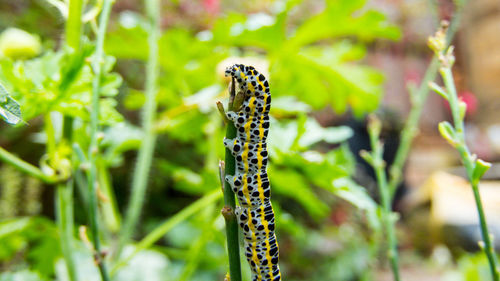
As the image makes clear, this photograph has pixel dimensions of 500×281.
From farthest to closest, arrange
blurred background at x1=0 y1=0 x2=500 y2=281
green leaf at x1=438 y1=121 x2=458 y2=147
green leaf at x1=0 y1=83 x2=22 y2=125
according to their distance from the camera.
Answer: blurred background at x1=0 y1=0 x2=500 y2=281, green leaf at x1=438 y1=121 x2=458 y2=147, green leaf at x1=0 y1=83 x2=22 y2=125

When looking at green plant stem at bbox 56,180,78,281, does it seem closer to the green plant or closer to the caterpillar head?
the caterpillar head

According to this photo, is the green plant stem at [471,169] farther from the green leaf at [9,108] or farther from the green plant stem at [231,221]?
the green leaf at [9,108]

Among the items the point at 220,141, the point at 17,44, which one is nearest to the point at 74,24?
the point at 17,44

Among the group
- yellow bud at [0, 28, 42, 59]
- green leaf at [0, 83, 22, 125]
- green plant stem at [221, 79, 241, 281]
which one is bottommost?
green plant stem at [221, 79, 241, 281]

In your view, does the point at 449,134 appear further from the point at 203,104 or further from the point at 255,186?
the point at 203,104

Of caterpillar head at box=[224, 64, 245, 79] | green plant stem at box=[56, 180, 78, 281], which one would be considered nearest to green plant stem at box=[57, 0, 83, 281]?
green plant stem at box=[56, 180, 78, 281]
